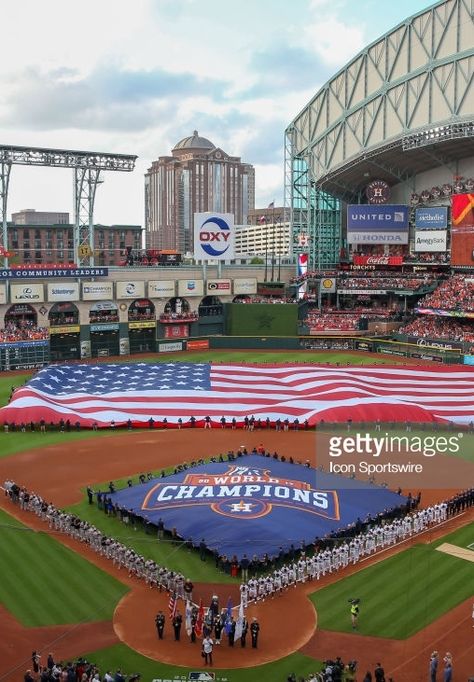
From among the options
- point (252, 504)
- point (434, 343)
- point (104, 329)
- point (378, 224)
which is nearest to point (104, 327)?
point (104, 329)

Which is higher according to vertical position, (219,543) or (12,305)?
(12,305)

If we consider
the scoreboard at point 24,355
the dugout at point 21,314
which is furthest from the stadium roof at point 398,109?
the scoreboard at point 24,355

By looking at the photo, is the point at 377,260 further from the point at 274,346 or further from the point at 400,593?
the point at 400,593

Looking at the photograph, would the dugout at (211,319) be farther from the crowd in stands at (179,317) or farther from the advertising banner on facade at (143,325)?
the advertising banner on facade at (143,325)

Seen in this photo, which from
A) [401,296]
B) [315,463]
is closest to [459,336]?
[401,296]

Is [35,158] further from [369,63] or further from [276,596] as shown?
[276,596]

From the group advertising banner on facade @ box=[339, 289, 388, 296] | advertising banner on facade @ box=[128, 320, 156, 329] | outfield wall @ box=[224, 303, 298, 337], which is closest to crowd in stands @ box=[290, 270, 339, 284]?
advertising banner on facade @ box=[339, 289, 388, 296]
